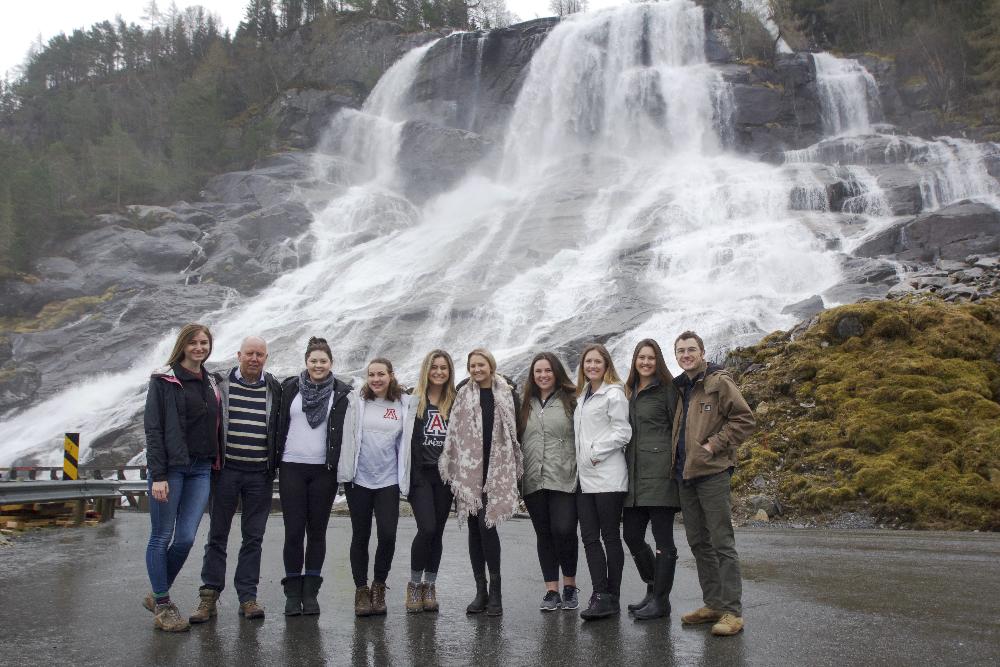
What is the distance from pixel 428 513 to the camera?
6.18m

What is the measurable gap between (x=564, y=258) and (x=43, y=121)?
183 ft

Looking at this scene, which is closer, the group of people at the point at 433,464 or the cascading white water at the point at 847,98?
the group of people at the point at 433,464

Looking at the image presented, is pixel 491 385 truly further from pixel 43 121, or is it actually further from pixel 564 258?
pixel 43 121

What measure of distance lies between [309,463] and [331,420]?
1.14 feet

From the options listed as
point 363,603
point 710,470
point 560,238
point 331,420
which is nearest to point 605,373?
point 710,470

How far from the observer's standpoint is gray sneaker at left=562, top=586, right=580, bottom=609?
20.3ft

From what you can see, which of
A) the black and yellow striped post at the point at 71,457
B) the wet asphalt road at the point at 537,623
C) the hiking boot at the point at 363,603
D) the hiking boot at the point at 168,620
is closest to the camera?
the wet asphalt road at the point at 537,623

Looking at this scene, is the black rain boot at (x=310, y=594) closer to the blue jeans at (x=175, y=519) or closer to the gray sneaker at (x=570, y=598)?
the blue jeans at (x=175, y=519)

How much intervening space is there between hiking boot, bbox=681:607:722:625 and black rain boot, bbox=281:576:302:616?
8.81 ft

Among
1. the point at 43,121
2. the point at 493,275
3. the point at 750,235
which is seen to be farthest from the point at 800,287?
the point at 43,121

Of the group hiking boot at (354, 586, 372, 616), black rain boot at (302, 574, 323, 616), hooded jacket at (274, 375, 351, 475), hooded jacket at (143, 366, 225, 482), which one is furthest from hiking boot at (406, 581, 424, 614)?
hooded jacket at (143, 366, 225, 482)

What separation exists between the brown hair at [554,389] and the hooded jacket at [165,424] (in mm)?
2400

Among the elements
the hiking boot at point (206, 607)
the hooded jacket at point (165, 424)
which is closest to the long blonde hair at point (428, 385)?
the hooded jacket at point (165, 424)

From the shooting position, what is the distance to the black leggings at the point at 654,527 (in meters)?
5.94
